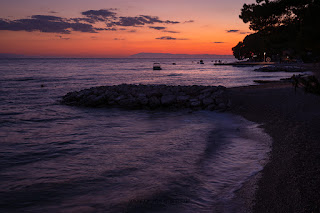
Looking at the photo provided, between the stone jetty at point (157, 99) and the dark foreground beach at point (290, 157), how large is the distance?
8.98 ft

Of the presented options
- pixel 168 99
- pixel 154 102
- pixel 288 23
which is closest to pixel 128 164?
pixel 288 23

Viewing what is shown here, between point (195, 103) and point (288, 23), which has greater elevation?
point (288, 23)

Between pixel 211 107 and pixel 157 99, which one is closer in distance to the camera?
pixel 211 107

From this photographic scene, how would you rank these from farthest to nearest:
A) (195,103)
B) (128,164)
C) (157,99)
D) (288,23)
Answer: (157,99) → (195,103) → (288,23) → (128,164)

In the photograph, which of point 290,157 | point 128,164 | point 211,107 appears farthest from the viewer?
point 211,107

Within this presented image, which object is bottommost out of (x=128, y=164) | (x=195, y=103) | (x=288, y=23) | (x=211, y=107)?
(x=128, y=164)

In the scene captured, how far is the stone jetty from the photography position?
18.1 m

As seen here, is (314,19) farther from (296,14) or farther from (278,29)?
(278,29)

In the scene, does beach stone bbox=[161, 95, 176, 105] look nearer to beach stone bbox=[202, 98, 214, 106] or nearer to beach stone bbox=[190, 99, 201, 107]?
beach stone bbox=[190, 99, 201, 107]

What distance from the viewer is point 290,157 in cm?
713

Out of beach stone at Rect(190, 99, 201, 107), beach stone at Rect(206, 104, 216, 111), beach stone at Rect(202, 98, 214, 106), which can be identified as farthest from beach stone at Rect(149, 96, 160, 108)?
beach stone at Rect(206, 104, 216, 111)

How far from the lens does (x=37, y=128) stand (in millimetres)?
13703

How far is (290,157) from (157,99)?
12546 millimetres

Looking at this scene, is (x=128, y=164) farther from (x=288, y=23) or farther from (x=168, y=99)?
(x=168, y=99)
